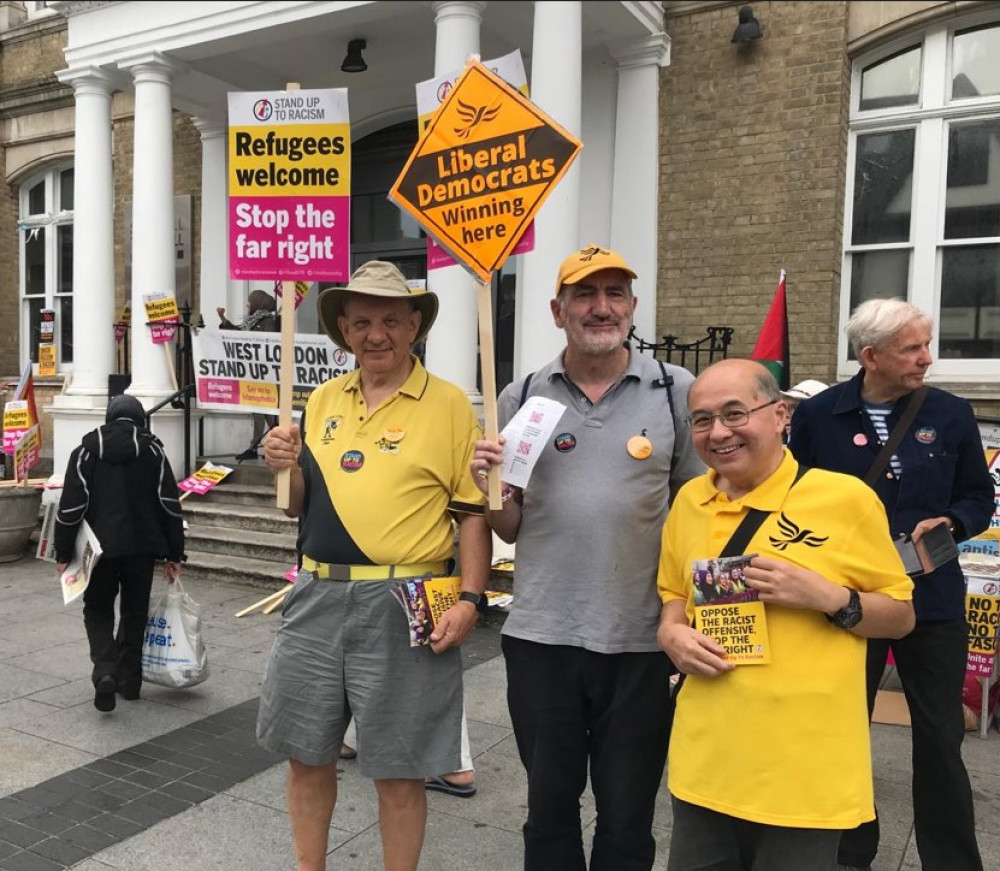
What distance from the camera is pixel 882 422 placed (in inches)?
112

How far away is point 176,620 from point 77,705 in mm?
798

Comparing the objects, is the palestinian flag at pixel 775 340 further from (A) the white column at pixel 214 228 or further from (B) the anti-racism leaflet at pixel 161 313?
(A) the white column at pixel 214 228

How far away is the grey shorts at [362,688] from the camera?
2445 millimetres

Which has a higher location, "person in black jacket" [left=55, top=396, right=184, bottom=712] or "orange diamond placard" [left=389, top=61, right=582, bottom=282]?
"orange diamond placard" [left=389, top=61, right=582, bottom=282]

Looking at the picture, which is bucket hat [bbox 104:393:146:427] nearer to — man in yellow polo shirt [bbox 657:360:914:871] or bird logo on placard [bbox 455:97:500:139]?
bird logo on placard [bbox 455:97:500:139]

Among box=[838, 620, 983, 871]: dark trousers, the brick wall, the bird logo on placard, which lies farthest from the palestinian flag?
the bird logo on placard

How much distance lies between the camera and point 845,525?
6.03 ft

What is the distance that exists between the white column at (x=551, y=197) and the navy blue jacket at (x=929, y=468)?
14.0 ft

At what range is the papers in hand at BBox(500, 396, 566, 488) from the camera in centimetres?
230

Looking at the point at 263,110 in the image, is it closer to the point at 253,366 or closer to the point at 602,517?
the point at 602,517

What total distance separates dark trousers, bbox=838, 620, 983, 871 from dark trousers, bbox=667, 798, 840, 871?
0.99 meters

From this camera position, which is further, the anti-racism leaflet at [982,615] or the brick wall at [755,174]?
the brick wall at [755,174]

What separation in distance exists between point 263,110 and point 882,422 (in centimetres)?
227

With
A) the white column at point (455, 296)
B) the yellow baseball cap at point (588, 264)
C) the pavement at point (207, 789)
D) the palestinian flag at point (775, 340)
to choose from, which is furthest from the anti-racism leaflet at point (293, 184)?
the white column at point (455, 296)
